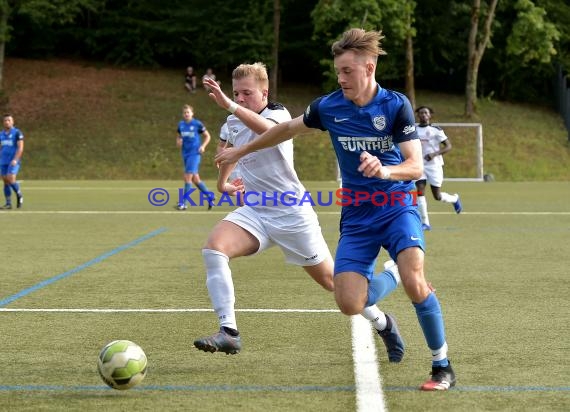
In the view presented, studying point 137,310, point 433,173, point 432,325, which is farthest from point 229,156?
point 433,173

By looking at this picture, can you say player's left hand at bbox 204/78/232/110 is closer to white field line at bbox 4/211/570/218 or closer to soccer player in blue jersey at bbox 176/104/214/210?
white field line at bbox 4/211/570/218

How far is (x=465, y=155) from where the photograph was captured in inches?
1496

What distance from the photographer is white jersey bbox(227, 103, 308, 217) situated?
7496mm

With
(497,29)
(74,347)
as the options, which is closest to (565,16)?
(497,29)

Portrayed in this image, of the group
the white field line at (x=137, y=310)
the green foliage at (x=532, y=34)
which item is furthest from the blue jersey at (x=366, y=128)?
the green foliage at (x=532, y=34)

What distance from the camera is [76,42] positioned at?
5412 cm

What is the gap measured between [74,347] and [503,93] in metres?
46.8

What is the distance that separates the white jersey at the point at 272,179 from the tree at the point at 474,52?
37239mm

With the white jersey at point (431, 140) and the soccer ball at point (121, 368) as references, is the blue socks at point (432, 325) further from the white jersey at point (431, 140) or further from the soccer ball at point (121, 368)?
the white jersey at point (431, 140)

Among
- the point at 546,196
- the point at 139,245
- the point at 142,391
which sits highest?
the point at 142,391

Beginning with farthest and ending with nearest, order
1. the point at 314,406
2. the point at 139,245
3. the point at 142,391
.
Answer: the point at 139,245 → the point at 142,391 → the point at 314,406

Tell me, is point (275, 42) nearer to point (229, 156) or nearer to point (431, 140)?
point (431, 140)

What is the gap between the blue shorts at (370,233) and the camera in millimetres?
6199

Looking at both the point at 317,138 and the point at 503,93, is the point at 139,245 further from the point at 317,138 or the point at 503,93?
the point at 503,93
